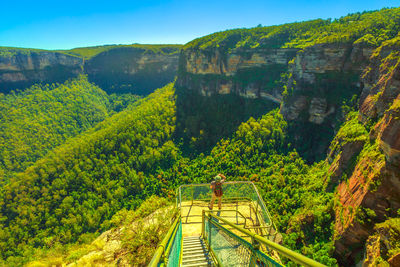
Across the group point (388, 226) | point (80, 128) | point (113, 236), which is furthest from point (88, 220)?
point (80, 128)

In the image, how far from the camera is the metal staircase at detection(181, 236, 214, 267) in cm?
590

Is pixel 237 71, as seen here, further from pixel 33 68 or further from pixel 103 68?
pixel 33 68

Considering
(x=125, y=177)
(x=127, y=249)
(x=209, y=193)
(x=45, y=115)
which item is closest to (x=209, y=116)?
(x=125, y=177)

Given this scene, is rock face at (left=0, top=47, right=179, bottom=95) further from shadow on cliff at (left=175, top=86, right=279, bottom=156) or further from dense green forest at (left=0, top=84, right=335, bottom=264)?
dense green forest at (left=0, top=84, right=335, bottom=264)

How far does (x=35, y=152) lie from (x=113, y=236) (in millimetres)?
81931

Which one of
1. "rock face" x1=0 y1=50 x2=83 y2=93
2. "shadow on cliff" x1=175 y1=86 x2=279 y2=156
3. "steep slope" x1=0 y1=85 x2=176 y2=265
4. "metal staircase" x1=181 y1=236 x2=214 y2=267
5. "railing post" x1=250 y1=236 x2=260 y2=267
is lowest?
"steep slope" x1=0 y1=85 x2=176 y2=265

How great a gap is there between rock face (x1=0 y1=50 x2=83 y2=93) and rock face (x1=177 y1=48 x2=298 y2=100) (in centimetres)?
8178

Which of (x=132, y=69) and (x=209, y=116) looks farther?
(x=132, y=69)

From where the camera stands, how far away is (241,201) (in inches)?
465

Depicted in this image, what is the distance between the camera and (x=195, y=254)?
21.6 ft

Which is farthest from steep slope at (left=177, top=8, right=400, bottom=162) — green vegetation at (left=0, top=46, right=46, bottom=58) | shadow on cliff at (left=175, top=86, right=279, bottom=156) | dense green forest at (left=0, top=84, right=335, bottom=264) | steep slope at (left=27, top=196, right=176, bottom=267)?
green vegetation at (left=0, top=46, right=46, bottom=58)

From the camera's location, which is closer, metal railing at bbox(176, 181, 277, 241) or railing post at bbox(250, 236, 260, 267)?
railing post at bbox(250, 236, 260, 267)

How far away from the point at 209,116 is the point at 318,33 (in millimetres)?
33596

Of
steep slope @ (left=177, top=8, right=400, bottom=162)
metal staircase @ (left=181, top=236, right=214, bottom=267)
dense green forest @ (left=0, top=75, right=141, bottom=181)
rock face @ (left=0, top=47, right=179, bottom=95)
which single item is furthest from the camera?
rock face @ (left=0, top=47, right=179, bottom=95)
